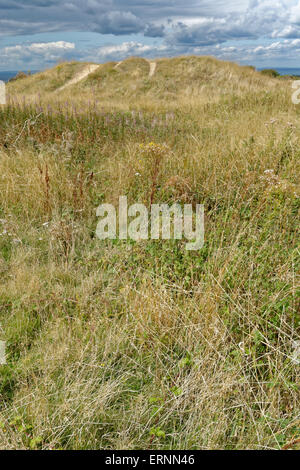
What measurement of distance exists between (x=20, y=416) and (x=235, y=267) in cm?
168

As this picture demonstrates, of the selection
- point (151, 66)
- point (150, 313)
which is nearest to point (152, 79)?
point (151, 66)

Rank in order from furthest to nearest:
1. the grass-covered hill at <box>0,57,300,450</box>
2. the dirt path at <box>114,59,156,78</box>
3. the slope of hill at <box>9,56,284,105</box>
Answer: the dirt path at <box>114,59,156,78</box>
the slope of hill at <box>9,56,284,105</box>
the grass-covered hill at <box>0,57,300,450</box>

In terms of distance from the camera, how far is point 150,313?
2488mm

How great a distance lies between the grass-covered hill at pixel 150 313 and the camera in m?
1.90

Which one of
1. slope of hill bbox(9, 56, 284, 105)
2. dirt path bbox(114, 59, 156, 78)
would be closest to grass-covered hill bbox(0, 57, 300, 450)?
slope of hill bbox(9, 56, 284, 105)

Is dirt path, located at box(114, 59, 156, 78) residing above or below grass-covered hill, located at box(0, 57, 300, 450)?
above

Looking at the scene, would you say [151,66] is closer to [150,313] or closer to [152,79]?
[152,79]

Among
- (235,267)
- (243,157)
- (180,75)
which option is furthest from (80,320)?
(180,75)

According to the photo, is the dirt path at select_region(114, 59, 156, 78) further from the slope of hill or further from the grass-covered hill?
the grass-covered hill

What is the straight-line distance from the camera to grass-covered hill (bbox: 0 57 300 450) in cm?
190

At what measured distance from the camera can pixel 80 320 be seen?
2611 millimetres

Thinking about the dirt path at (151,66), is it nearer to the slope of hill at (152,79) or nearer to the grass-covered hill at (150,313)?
the slope of hill at (152,79)

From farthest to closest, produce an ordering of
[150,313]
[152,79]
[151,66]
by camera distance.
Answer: [151,66] < [152,79] < [150,313]

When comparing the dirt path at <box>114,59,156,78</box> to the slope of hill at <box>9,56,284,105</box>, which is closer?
the slope of hill at <box>9,56,284,105</box>
